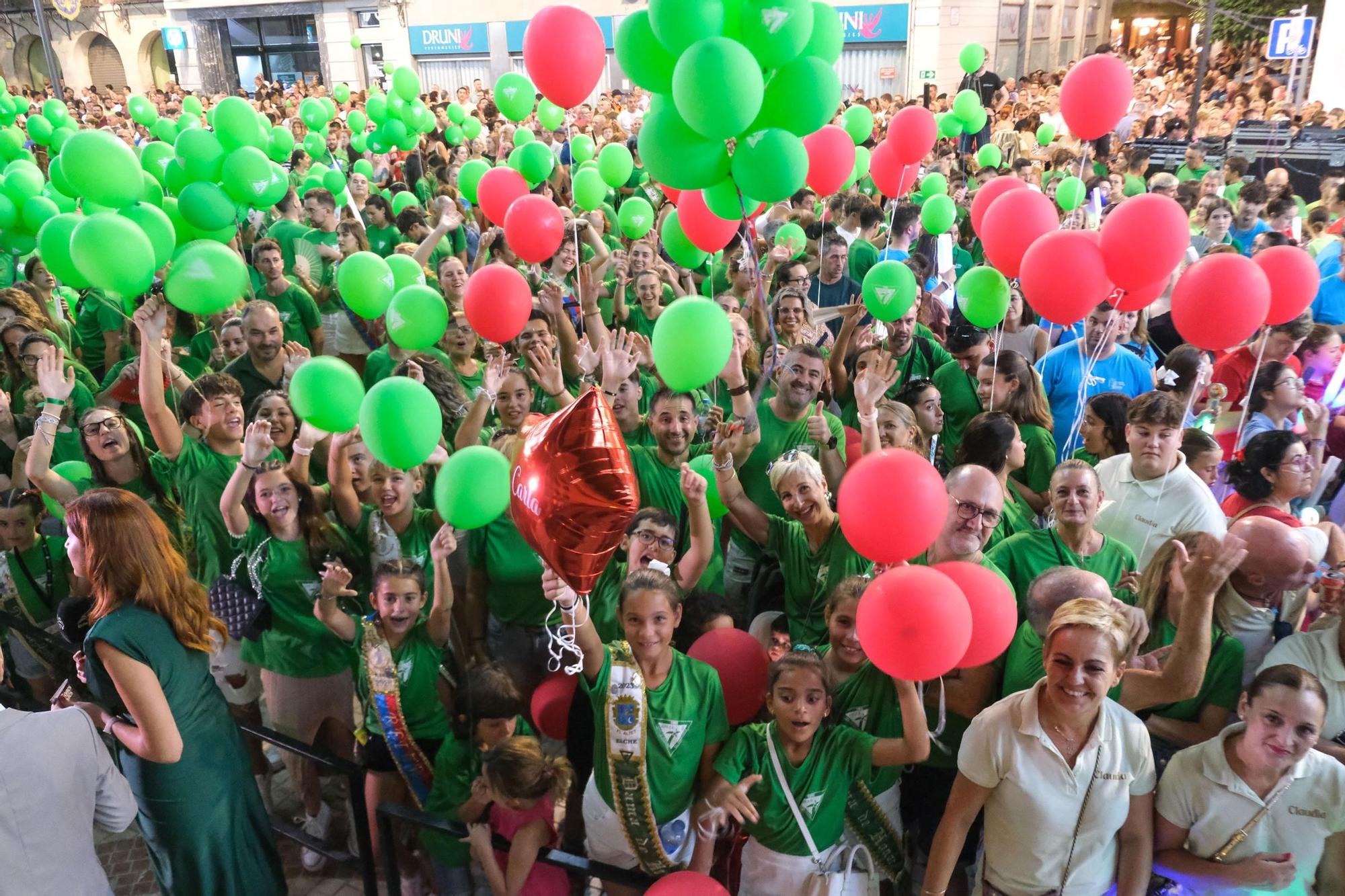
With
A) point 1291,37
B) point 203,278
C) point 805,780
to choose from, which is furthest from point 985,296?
point 1291,37

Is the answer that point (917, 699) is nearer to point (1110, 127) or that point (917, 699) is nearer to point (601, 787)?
point (601, 787)

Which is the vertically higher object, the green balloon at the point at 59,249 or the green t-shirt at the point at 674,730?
the green balloon at the point at 59,249

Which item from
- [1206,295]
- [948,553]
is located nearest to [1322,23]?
[1206,295]

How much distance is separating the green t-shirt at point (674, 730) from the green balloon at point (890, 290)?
2.06m

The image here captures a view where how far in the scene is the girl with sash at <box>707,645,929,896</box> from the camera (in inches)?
88.3

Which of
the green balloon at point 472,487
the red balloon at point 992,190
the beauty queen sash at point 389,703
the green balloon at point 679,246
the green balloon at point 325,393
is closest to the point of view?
the green balloon at point 472,487

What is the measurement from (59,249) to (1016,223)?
3.79m

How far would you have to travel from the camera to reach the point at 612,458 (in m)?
2.20

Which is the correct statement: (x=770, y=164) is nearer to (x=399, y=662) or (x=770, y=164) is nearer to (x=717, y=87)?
(x=717, y=87)

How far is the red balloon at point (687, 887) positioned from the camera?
7.04 feet

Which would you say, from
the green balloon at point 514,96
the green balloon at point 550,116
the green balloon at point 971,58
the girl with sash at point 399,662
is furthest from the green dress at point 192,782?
the green balloon at point 971,58

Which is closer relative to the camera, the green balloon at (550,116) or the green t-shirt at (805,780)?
the green t-shirt at (805,780)

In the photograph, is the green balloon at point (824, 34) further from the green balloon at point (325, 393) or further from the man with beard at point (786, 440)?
the green balloon at point (325, 393)

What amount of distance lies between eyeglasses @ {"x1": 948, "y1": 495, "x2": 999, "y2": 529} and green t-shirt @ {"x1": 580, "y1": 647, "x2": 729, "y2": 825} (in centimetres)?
80
